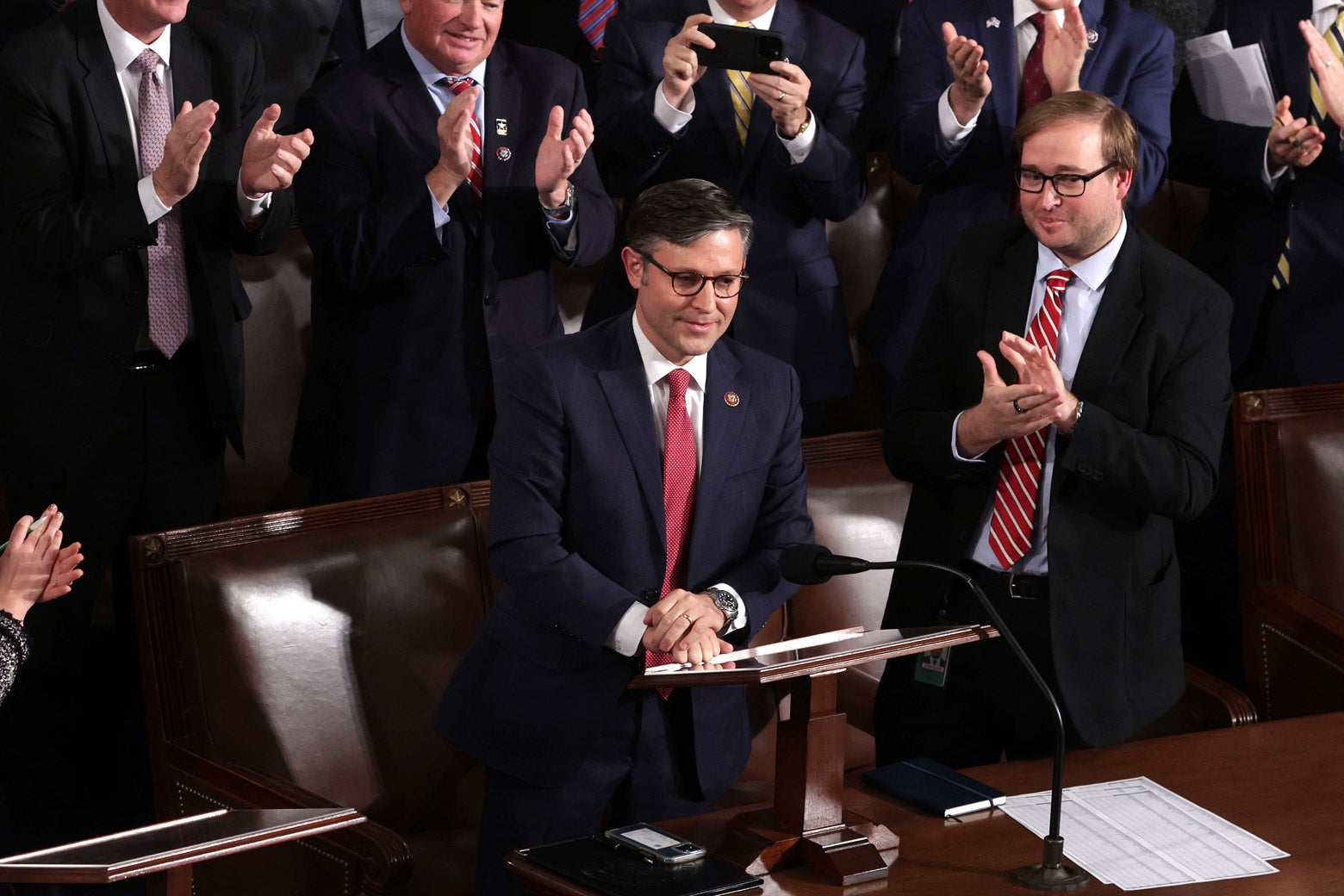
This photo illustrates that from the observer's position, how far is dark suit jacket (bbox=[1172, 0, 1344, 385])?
12.5 ft

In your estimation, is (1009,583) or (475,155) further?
(475,155)

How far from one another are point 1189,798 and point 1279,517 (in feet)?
3.84

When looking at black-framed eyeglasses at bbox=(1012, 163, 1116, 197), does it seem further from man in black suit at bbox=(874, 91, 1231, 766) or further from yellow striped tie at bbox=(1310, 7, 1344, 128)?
yellow striped tie at bbox=(1310, 7, 1344, 128)

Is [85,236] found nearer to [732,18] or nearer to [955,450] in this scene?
[732,18]

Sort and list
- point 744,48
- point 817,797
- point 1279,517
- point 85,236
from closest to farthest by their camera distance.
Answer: point 817,797, point 85,236, point 744,48, point 1279,517

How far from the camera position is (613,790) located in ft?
8.43

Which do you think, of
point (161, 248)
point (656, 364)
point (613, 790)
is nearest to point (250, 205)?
point (161, 248)

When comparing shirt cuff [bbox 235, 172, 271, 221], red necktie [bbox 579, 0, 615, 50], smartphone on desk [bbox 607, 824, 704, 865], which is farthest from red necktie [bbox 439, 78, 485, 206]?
smartphone on desk [bbox 607, 824, 704, 865]

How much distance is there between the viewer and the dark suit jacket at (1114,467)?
105 inches

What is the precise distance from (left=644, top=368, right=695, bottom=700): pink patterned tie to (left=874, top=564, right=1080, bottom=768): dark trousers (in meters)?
0.52

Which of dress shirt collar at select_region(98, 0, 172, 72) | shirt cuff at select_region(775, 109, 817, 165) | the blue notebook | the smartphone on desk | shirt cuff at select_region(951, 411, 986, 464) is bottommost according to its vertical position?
the blue notebook

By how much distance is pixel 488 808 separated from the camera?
2568mm

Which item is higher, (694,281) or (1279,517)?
(694,281)

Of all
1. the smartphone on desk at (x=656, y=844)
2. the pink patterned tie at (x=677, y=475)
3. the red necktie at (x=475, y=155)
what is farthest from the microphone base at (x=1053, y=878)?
the red necktie at (x=475, y=155)
